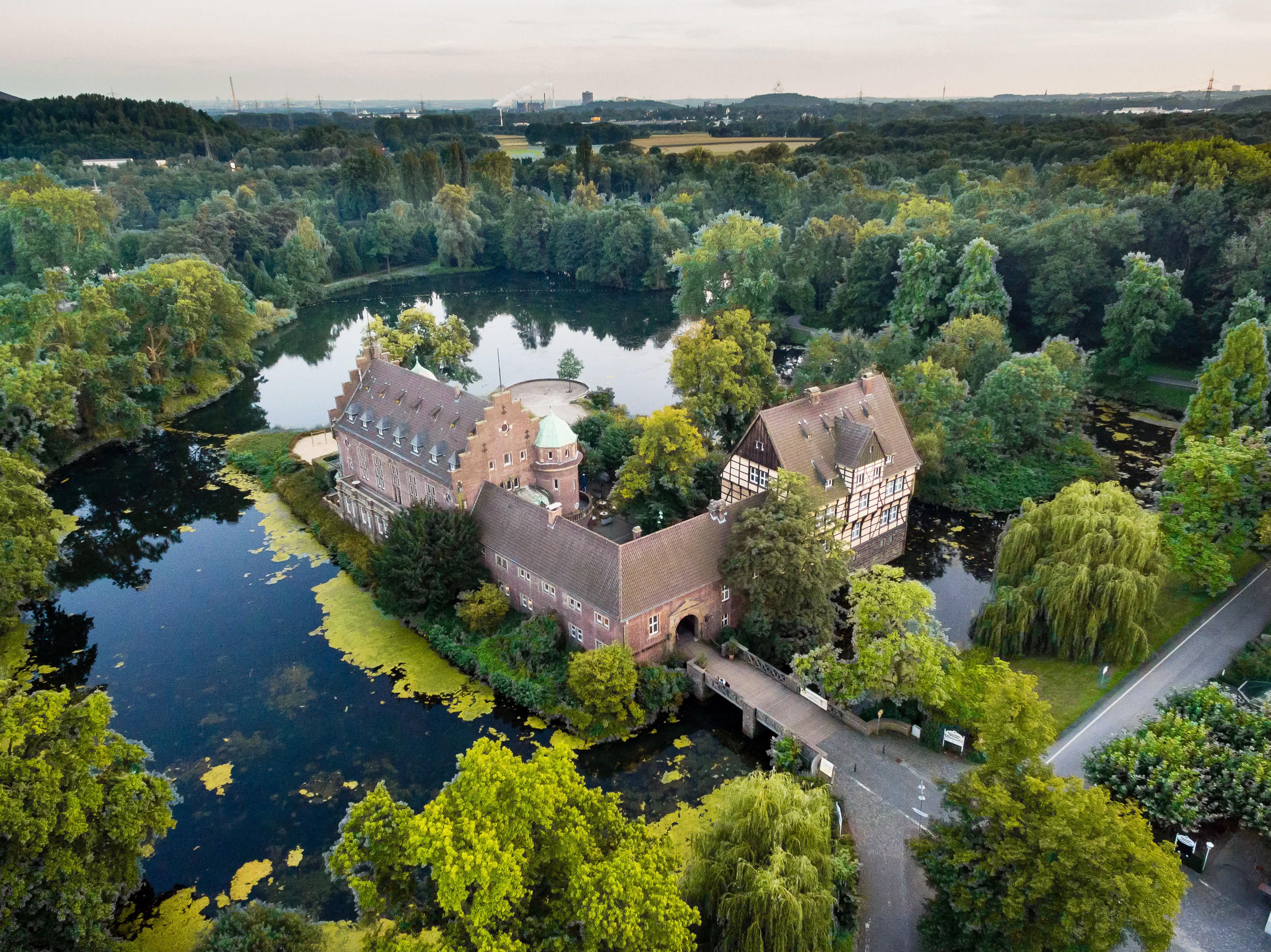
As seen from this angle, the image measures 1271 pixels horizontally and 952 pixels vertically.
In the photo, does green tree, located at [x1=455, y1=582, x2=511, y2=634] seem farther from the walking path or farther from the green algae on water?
the walking path

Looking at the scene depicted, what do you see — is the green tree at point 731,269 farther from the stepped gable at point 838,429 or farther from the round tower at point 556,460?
the round tower at point 556,460

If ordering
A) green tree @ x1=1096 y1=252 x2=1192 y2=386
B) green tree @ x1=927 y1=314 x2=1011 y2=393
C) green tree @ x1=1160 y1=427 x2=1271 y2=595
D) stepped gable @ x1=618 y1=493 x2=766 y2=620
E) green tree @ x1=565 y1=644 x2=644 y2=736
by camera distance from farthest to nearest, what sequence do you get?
1. green tree @ x1=1096 y1=252 x2=1192 y2=386
2. green tree @ x1=927 y1=314 x2=1011 y2=393
3. green tree @ x1=1160 y1=427 x2=1271 y2=595
4. stepped gable @ x1=618 y1=493 x2=766 y2=620
5. green tree @ x1=565 y1=644 x2=644 y2=736

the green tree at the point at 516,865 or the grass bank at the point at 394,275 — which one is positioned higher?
the green tree at the point at 516,865

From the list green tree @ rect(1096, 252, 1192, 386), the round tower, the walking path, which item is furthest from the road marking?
green tree @ rect(1096, 252, 1192, 386)

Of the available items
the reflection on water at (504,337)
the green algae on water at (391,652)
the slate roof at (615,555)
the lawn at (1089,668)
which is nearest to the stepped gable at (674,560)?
the slate roof at (615,555)

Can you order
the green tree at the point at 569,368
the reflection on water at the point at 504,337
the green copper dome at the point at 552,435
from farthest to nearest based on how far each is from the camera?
1. the reflection on water at the point at 504,337
2. the green tree at the point at 569,368
3. the green copper dome at the point at 552,435

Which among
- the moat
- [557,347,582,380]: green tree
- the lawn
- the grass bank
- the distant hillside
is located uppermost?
the distant hillside

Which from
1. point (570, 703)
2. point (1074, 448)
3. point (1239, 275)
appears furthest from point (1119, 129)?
point (570, 703)
